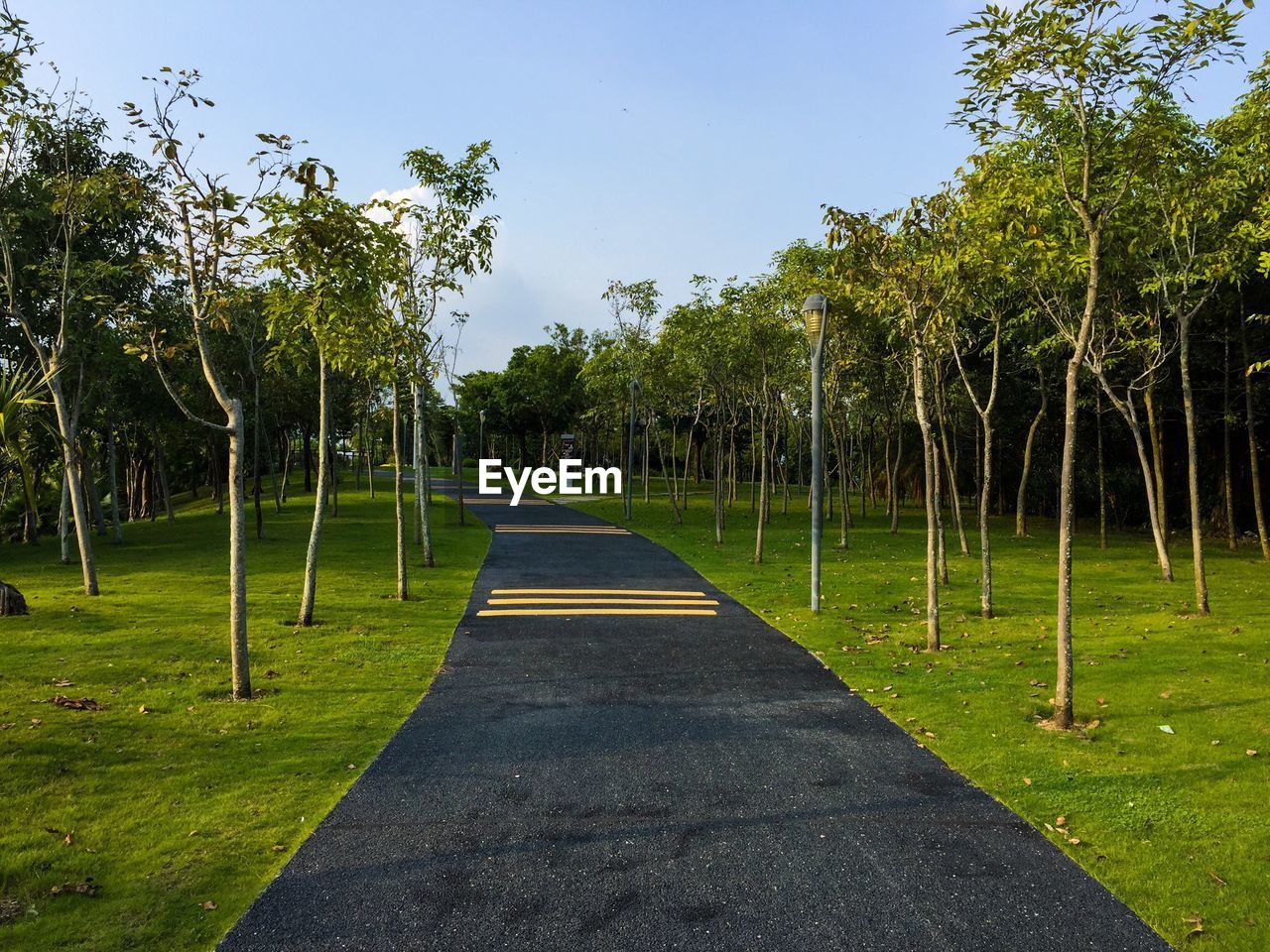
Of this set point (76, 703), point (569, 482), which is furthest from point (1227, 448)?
point (569, 482)

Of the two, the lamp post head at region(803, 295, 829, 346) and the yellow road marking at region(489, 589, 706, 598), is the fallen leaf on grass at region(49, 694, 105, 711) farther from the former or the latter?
the lamp post head at region(803, 295, 829, 346)

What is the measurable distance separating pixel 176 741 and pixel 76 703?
180cm

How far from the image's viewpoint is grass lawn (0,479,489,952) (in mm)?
4578

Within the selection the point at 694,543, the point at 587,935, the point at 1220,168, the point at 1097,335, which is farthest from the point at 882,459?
the point at 587,935

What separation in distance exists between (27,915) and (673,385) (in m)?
27.7

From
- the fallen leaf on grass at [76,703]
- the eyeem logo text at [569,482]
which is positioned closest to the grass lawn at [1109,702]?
the fallen leaf on grass at [76,703]

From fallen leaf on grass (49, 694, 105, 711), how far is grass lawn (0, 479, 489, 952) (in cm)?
9

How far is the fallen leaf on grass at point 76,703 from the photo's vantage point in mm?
7918

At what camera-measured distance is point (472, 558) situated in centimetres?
2084

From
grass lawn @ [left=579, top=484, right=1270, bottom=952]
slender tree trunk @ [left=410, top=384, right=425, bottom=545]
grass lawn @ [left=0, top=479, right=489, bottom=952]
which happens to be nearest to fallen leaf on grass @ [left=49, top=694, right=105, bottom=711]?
grass lawn @ [left=0, top=479, right=489, bottom=952]

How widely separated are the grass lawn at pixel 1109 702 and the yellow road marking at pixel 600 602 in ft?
3.61

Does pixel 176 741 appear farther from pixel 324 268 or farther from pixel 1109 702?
pixel 1109 702

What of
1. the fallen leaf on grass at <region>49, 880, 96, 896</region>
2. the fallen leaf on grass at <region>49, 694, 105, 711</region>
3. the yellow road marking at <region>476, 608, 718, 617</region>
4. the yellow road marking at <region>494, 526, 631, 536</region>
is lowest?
the fallen leaf on grass at <region>49, 880, 96, 896</region>

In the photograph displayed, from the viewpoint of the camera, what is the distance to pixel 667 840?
17.3 feet
